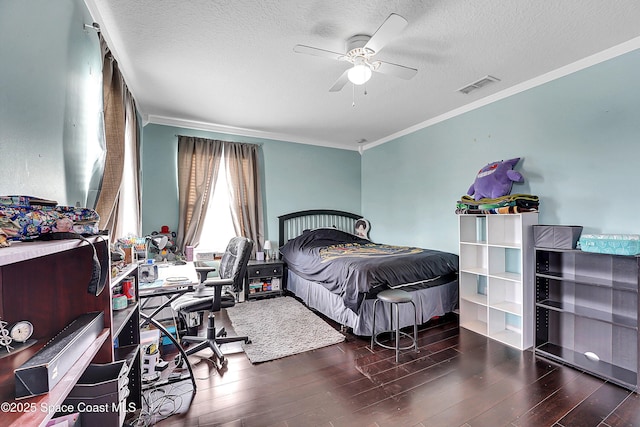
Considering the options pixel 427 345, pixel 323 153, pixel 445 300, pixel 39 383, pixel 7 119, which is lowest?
pixel 427 345

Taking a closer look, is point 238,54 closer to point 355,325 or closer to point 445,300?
point 355,325

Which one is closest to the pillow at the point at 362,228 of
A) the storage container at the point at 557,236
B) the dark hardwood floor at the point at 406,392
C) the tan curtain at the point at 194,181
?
the tan curtain at the point at 194,181

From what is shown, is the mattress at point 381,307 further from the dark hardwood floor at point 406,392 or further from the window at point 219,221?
the window at point 219,221

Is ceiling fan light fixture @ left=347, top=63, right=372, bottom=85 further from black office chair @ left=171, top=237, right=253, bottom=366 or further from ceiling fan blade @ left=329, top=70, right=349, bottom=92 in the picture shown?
black office chair @ left=171, top=237, right=253, bottom=366

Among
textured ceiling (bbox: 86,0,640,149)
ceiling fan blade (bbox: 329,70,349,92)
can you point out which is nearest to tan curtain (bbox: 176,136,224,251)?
textured ceiling (bbox: 86,0,640,149)

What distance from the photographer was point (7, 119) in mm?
1002

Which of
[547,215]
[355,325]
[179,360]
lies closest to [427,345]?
[355,325]

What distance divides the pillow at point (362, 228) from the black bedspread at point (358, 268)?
42.5 inches

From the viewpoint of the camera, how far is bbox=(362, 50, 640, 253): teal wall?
231cm

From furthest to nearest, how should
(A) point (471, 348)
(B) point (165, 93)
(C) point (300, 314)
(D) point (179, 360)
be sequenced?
(C) point (300, 314)
(B) point (165, 93)
(A) point (471, 348)
(D) point (179, 360)

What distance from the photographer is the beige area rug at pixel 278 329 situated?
8.68 feet

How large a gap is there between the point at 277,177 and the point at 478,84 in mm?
3151

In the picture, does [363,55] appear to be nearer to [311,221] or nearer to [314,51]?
[314,51]

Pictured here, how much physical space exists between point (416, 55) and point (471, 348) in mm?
2767
